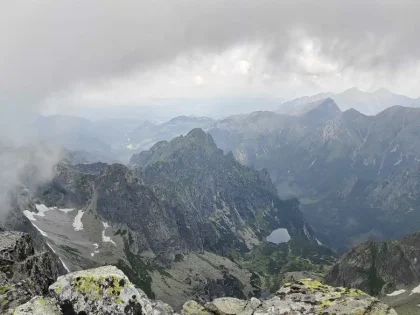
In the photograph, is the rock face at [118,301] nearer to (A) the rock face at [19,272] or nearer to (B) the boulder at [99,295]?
(B) the boulder at [99,295]

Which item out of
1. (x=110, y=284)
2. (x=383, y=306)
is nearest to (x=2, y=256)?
(x=110, y=284)

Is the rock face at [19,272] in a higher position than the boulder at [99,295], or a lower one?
lower

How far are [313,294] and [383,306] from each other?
426 cm

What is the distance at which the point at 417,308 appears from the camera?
160 m

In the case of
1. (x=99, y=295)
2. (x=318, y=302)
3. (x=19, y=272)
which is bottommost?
(x=318, y=302)

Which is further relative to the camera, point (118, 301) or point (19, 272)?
point (19, 272)

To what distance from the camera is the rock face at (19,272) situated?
89.2 ft

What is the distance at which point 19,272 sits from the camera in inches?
1278

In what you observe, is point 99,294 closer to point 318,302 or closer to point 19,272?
point 318,302

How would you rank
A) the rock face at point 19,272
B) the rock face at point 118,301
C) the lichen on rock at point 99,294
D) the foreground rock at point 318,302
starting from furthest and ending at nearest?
the rock face at point 19,272 → the foreground rock at point 318,302 → the rock face at point 118,301 → the lichen on rock at point 99,294

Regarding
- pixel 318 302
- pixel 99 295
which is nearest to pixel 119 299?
pixel 99 295

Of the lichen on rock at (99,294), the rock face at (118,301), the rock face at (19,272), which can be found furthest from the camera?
the rock face at (19,272)

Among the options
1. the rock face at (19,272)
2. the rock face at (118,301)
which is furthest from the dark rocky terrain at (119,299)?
the rock face at (19,272)

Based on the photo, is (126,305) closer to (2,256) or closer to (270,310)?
(270,310)
